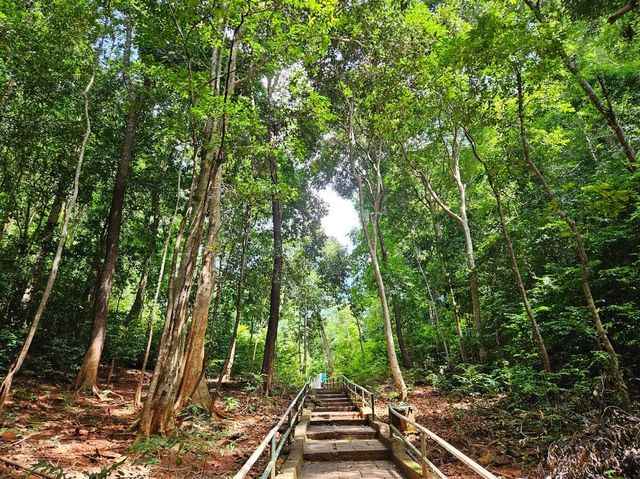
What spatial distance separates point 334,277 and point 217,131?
1834cm

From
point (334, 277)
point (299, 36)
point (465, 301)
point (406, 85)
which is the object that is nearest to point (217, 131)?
point (299, 36)

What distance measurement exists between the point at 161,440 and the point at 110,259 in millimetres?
7488

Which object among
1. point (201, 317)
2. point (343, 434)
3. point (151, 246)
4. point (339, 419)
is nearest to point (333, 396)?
→ point (339, 419)

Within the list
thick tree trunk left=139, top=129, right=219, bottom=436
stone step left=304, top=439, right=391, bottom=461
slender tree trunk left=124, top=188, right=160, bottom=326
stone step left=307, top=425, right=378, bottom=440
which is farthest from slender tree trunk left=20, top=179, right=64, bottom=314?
stone step left=304, top=439, right=391, bottom=461

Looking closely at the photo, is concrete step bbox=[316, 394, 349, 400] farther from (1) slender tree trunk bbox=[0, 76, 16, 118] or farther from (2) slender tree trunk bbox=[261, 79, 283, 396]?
(1) slender tree trunk bbox=[0, 76, 16, 118]

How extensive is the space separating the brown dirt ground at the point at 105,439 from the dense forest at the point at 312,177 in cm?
45

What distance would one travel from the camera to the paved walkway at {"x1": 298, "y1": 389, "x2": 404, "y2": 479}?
20.6 feet

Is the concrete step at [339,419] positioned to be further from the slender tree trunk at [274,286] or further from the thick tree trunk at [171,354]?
the thick tree trunk at [171,354]

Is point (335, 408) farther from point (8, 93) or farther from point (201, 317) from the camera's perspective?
point (8, 93)

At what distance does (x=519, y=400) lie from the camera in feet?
30.8

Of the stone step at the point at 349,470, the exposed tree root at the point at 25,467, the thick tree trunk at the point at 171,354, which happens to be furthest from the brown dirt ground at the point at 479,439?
the exposed tree root at the point at 25,467

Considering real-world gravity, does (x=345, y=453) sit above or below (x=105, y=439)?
below

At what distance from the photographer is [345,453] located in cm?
722

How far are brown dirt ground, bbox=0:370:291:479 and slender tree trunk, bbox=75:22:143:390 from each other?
2.77 feet
